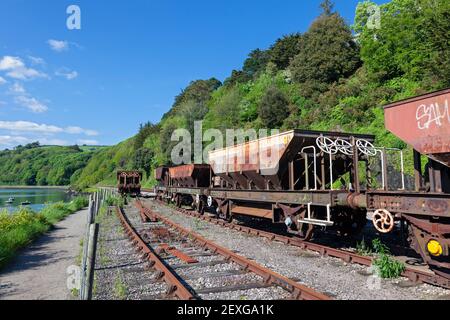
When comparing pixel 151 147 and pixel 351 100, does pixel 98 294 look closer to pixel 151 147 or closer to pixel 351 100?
pixel 351 100

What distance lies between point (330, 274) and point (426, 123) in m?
3.28

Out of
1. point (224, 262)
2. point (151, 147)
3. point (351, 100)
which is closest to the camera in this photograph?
point (224, 262)

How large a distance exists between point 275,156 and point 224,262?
3.63 metres

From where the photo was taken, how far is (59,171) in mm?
164750

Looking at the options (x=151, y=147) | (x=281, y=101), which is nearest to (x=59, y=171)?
(x=151, y=147)

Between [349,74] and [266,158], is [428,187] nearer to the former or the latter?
[266,158]

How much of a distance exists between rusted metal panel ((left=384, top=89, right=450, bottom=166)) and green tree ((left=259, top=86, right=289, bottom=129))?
2932cm

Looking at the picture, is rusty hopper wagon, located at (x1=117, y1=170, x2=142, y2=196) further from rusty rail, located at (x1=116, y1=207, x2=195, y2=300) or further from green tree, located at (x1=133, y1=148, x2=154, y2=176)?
green tree, located at (x1=133, y1=148, x2=154, y2=176)

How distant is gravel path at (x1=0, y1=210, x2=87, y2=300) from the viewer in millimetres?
5906

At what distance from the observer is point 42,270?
24.5 feet

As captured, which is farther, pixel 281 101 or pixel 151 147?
pixel 151 147

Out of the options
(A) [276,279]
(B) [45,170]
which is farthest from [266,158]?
(B) [45,170]

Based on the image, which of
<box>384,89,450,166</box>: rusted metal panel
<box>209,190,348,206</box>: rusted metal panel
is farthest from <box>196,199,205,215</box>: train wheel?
<box>384,89,450,166</box>: rusted metal panel

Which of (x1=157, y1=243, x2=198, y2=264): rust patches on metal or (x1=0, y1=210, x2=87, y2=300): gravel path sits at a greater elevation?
(x1=157, y1=243, x2=198, y2=264): rust patches on metal
